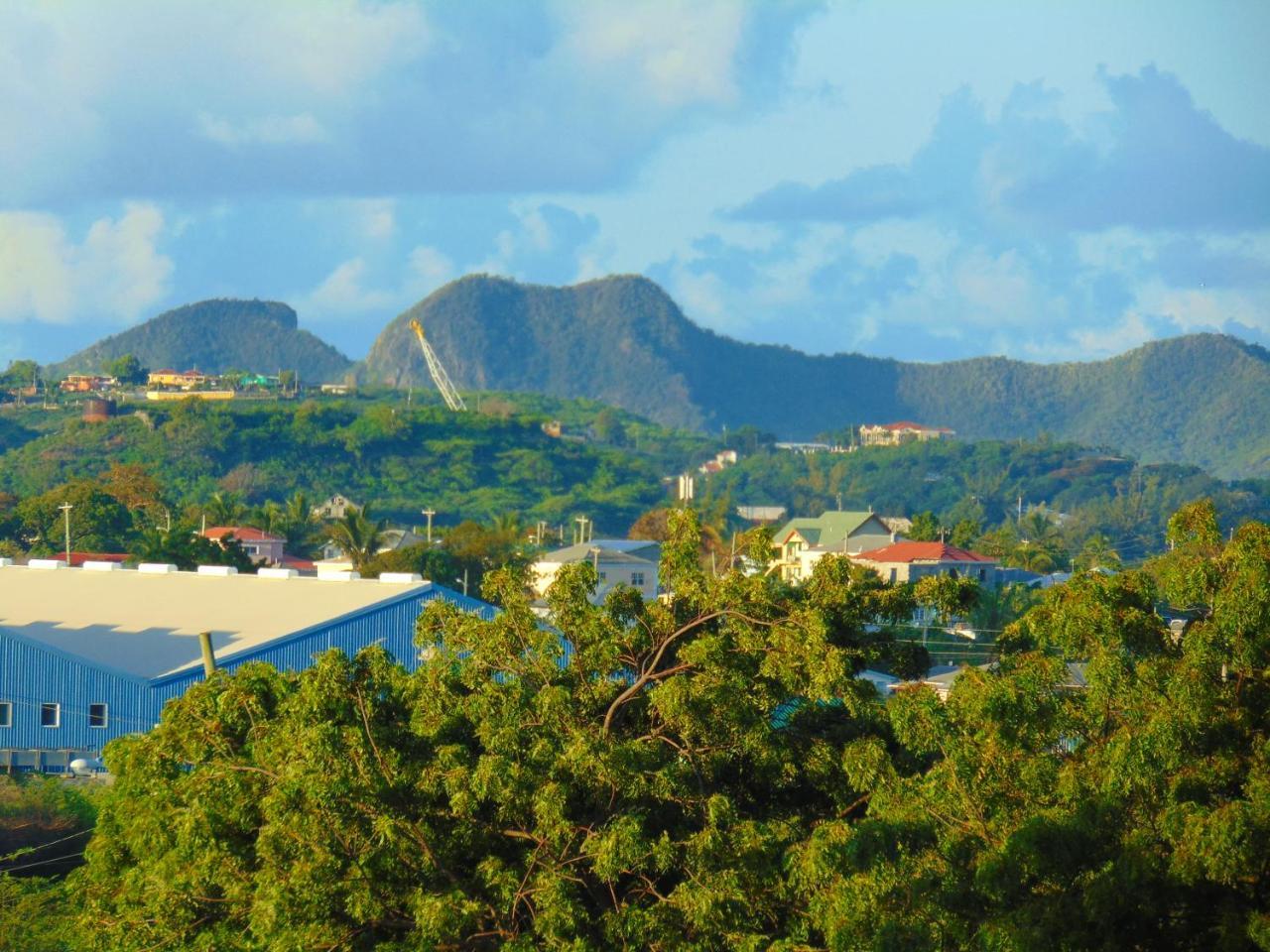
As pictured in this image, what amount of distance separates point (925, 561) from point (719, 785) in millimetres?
73448

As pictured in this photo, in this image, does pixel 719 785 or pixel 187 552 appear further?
pixel 187 552

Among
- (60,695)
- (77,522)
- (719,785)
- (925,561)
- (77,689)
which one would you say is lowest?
(925,561)

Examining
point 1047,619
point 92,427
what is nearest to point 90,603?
point 1047,619

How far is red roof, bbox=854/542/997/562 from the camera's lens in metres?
93.1

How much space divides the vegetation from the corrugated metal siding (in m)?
15.1

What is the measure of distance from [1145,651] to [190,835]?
9.94m

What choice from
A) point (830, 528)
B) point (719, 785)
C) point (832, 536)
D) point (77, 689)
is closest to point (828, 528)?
point (830, 528)

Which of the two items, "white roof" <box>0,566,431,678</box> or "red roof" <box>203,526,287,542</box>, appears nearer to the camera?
"white roof" <box>0,566,431,678</box>

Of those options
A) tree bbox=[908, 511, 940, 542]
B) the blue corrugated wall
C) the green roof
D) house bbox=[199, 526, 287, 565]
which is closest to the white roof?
the blue corrugated wall

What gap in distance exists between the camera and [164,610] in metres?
43.8

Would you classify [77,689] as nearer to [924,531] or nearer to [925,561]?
[925,561]

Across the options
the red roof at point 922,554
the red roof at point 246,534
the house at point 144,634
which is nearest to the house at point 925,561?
the red roof at point 922,554

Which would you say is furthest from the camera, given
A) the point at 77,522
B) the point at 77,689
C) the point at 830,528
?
the point at 830,528

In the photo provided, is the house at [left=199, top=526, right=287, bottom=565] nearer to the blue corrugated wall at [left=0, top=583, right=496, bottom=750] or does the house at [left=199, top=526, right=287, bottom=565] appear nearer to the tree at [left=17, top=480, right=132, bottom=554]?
the tree at [left=17, top=480, right=132, bottom=554]
